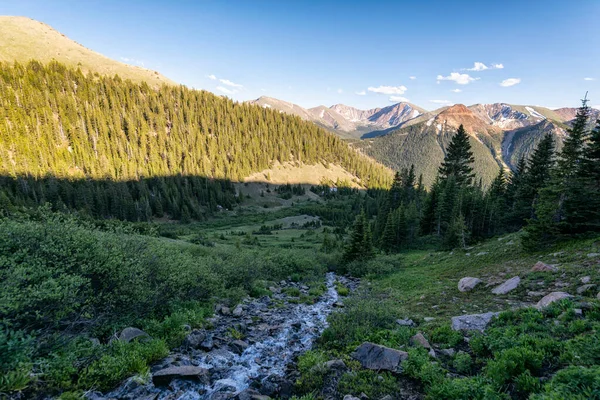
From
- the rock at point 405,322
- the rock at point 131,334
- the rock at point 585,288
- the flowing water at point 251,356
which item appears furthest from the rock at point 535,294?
the rock at point 131,334

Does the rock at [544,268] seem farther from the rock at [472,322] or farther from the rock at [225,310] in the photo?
the rock at [225,310]

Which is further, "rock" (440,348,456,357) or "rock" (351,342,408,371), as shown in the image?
"rock" (440,348,456,357)

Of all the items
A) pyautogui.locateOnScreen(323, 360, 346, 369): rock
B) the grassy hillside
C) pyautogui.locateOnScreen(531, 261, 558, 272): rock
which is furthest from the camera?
pyautogui.locateOnScreen(531, 261, 558, 272): rock

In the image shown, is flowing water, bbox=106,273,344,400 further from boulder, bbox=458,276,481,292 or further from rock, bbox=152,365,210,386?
boulder, bbox=458,276,481,292

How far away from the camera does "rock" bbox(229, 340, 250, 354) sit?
1255 centimetres

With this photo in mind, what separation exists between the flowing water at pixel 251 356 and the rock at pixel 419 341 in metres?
5.09

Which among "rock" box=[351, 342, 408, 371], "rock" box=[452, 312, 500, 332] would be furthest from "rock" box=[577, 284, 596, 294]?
"rock" box=[351, 342, 408, 371]

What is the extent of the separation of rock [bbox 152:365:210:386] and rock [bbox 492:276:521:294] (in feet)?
57.6

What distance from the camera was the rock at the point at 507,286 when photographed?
16062 millimetres

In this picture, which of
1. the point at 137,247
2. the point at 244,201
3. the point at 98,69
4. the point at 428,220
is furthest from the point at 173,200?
the point at 98,69

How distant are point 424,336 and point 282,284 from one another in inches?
706

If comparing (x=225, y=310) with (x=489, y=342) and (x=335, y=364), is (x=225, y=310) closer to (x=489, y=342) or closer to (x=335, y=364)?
(x=335, y=364)

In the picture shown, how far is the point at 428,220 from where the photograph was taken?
59.5 metres

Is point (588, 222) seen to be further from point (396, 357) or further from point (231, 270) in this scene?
point (231, 270)
